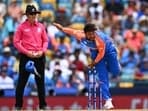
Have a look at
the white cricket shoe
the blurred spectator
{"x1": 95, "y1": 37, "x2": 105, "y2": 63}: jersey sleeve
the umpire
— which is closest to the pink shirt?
the umpire

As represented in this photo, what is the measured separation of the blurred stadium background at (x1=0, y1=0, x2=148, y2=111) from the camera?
55.3 ft

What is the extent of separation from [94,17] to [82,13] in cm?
37

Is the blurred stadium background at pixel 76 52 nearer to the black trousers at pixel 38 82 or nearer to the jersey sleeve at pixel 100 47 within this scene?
the black trousers at pixel 38 82

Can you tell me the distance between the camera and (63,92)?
1697 centimetres

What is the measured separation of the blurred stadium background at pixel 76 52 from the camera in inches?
663

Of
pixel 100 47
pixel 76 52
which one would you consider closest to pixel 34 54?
pixel 100 47

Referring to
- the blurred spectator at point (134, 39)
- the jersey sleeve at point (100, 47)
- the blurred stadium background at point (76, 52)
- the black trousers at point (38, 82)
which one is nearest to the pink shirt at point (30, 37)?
the black trousers at point (38, 82)

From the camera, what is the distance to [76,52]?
59.4ft

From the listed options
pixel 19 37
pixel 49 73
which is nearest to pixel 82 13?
pixel 49 73

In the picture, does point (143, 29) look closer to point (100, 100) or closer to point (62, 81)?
point (62, 81)

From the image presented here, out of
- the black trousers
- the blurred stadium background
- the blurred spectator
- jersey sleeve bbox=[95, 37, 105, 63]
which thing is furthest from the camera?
the blurred spectator

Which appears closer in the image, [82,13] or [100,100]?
[100,100]

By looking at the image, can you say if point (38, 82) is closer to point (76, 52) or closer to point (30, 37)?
point (30, 37)

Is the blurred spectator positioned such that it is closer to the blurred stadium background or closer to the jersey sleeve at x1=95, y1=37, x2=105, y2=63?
the blurred stadium background
